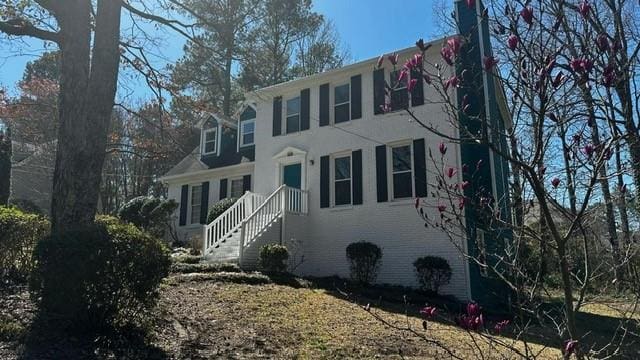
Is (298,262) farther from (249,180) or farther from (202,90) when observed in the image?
(202,90)

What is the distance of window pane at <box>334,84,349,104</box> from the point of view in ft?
50.1

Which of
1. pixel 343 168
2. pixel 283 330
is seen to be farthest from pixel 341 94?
pixel 283 330

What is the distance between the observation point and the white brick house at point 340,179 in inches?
507

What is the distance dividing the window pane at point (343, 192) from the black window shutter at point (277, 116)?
3146 mm

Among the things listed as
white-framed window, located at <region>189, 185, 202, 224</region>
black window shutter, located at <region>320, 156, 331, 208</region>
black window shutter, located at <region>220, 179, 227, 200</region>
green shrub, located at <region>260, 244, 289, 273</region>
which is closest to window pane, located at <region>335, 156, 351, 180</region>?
black window shutter, located at <region>320, 156, 331, 208</region>

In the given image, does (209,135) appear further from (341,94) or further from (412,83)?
(412,83)

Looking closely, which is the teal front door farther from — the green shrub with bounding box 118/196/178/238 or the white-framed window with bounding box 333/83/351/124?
the green shrub with bounding box 118/196/178/238

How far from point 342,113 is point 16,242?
32.7 feet

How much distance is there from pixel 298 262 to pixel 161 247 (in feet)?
28.7

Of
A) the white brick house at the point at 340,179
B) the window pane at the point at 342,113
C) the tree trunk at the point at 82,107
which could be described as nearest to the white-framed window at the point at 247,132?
the white brick house at the point at 340,179

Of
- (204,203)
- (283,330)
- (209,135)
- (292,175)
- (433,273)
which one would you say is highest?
(209,135)

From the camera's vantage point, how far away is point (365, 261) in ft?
42.7

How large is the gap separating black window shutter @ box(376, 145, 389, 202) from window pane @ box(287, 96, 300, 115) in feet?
12.1

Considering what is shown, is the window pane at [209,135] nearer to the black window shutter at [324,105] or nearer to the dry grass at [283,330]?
the black window shutter at [324,105]
